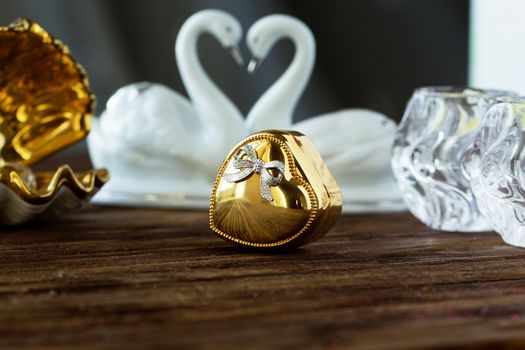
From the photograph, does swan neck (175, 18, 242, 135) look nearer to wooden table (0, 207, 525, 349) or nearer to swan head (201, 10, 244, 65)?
swan head (201, 10, 244, 65)

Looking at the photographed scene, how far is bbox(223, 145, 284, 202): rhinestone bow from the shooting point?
605 mm

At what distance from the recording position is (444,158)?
74 cm

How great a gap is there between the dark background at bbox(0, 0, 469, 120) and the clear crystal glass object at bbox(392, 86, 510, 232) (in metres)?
1.21

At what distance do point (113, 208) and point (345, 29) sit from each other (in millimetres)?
1257

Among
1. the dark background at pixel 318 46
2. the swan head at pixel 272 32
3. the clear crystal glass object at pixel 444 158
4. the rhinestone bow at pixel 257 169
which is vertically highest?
the swan head at pixel 272 32

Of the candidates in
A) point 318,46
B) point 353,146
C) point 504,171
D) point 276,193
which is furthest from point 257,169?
point 318,46

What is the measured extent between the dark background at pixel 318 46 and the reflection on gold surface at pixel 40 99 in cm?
113

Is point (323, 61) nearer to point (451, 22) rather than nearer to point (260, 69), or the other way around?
point (260, 69)

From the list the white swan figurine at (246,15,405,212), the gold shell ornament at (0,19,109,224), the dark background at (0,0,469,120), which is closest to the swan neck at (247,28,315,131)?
the white swan figurine at (246,15,405,212)

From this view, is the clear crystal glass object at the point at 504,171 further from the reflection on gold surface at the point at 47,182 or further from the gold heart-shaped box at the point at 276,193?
the reflection on gold surface at the point at 47,182

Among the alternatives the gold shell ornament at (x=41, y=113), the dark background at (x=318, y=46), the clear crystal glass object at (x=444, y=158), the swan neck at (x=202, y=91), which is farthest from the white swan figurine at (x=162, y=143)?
the dark background at (x=318, y=46)

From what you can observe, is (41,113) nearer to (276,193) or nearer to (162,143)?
(162,143)

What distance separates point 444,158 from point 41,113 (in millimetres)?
372

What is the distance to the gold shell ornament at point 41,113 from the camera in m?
0.72
